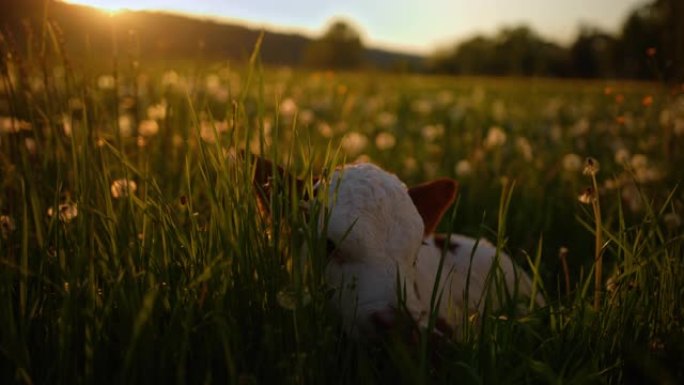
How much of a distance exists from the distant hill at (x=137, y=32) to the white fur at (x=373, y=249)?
91 centimetres

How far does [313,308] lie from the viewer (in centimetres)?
200

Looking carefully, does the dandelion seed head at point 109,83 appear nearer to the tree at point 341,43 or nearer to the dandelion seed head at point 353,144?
the dandelion seed head at point 353,144

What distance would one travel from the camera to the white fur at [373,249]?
2.19m

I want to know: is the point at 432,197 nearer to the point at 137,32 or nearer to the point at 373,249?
the point at 373,249

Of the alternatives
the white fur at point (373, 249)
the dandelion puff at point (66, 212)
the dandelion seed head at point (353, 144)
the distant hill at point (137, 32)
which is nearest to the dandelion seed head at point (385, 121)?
the dandelion seed head at point (353, 144)

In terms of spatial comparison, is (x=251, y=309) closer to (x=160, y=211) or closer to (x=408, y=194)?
(x=160, y=211)

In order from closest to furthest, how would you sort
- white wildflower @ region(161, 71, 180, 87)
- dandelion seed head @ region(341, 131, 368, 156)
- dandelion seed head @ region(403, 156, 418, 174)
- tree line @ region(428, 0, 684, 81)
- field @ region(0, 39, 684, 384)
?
field @ region(0, 39, 684, 384), white wildflower @ region(161, 71, 180, 87), tree line @ region(428, 0, 684, 81), dandelion seed head @ region(341, 131, 368, 156), dandelion seed head @ region(403, 156, 418, 174)

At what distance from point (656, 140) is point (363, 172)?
4.10 metres

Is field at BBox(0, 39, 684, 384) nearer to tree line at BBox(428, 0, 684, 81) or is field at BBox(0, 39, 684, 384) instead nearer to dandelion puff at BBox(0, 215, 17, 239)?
dandelion puff at BBox(0, 215, 17, 239)

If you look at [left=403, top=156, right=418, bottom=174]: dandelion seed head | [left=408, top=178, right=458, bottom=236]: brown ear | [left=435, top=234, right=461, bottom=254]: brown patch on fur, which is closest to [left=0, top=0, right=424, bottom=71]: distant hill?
[left=408, top=178, right=458, bottom=236]: brown ear

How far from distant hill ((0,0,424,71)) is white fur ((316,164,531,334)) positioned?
2.98ft

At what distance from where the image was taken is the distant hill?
10.9 feet

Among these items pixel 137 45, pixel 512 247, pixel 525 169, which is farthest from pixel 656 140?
pixel 137 45

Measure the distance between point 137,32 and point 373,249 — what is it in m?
1.77
